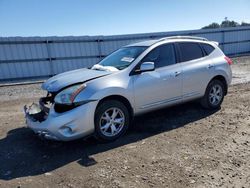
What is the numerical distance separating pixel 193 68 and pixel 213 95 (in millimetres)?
1043

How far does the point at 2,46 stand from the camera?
13219 mm

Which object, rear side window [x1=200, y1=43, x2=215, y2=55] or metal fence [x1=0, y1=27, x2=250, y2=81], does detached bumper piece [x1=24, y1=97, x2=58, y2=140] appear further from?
metal fence [x1=0, y1=27, x2=250, y2=81]

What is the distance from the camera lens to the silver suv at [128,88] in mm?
4336

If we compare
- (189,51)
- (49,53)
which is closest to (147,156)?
(189,51)

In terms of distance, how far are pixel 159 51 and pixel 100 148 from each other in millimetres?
2366

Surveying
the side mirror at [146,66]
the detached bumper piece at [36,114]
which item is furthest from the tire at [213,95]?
the detached bumper piece at [36,114]

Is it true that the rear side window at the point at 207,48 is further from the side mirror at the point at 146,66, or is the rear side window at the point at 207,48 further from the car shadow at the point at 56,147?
the side mirror at the point at 146,66

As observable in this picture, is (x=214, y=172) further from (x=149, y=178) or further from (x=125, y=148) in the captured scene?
(x=125, y=148)

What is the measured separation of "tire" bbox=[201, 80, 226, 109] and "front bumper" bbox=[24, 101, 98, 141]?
10.00 feet

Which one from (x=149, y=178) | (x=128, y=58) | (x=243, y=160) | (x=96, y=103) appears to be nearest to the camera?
(x=149, y=178)

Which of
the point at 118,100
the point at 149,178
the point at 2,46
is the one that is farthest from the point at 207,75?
the point at 2,46

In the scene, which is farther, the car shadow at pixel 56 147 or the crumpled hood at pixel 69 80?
the crumpled hood at pixel 69 80

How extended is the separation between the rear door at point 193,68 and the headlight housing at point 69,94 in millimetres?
2418

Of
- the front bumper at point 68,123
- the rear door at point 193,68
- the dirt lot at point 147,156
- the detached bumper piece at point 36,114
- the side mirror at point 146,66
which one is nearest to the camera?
the dirt lot at point 147,156
